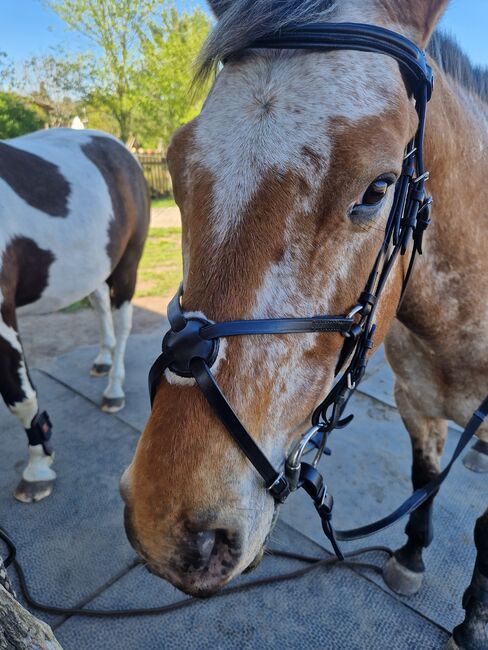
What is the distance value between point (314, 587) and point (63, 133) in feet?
12.7

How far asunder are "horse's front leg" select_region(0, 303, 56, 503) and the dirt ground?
5.62 ft

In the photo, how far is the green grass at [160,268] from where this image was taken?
21.0 feet

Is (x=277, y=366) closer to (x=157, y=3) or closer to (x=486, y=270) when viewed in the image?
(x=486, y=270)

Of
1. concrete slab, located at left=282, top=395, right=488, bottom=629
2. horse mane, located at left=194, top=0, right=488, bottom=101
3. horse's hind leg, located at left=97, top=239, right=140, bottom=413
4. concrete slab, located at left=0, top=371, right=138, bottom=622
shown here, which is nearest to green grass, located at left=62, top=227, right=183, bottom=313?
horse's hind leg, located at left=97, top=239, right=140, bottom=413

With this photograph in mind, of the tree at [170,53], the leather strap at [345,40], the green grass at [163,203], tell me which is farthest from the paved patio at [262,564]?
the green grass at [163,203]

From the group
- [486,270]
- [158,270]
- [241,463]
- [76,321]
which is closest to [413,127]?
[486,270]

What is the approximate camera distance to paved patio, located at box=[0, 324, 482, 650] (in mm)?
1886

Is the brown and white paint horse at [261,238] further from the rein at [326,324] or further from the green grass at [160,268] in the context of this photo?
the green grass at [160,268]

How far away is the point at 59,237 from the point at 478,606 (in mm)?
3064

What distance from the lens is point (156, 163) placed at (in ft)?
58.8

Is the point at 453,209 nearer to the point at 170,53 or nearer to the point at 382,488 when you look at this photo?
the point at 382,488

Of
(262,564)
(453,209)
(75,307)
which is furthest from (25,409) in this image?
(75,307)

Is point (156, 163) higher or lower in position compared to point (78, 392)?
higher

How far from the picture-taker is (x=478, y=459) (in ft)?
9.82
